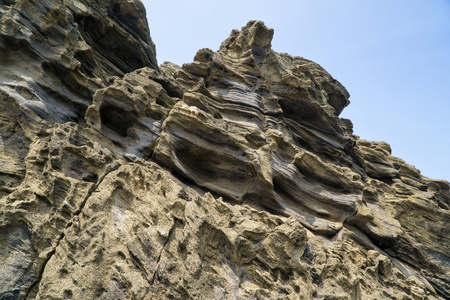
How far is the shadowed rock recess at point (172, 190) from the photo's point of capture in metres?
10.6

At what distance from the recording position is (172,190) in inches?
534

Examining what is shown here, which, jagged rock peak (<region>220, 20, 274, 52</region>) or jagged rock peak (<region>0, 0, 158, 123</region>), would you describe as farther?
jagged rock peak (<region>220, 20, 274, 52</region>)

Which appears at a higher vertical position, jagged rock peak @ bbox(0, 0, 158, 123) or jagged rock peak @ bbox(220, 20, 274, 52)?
jagged rock peak @ bbox(220, 20, 274, 52)

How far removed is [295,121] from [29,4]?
21883mm

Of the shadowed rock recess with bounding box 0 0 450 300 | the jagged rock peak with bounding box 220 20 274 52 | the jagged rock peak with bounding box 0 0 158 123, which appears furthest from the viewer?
the jagged rock peak with bounding box 220 20 274 52

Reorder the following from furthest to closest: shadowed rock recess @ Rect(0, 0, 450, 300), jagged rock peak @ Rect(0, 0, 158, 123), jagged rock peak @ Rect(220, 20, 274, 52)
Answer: jagged rock peak @ Rect(220, 20, 274, 52) → jagged rock peak @ Rect(0, 0, 158, 123) → shadowed rock recess @ Rect(0, 0, 450, 300)

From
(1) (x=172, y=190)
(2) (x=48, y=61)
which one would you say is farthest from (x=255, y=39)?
(1) (x=172, y=190)

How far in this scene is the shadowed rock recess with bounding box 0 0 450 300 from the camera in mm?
10594

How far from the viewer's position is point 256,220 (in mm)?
15773

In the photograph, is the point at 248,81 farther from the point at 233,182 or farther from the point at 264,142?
the point at 233,182

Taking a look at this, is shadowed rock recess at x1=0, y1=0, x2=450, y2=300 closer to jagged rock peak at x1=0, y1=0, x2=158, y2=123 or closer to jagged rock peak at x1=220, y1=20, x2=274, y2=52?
jagged rock peak at x1=0, y1=0, x2=158, y2=123

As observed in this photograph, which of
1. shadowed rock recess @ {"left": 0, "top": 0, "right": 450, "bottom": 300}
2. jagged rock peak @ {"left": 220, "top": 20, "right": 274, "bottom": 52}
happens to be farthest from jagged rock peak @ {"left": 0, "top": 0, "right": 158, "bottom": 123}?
jagged rock peak @ {"left": 220, "top": 20, "right": 274, "bottom": 52}

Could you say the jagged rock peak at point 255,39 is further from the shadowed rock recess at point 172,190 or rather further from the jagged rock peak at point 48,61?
the jagged rock peak at point 48,61

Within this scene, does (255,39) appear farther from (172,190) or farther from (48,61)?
(172,190)
